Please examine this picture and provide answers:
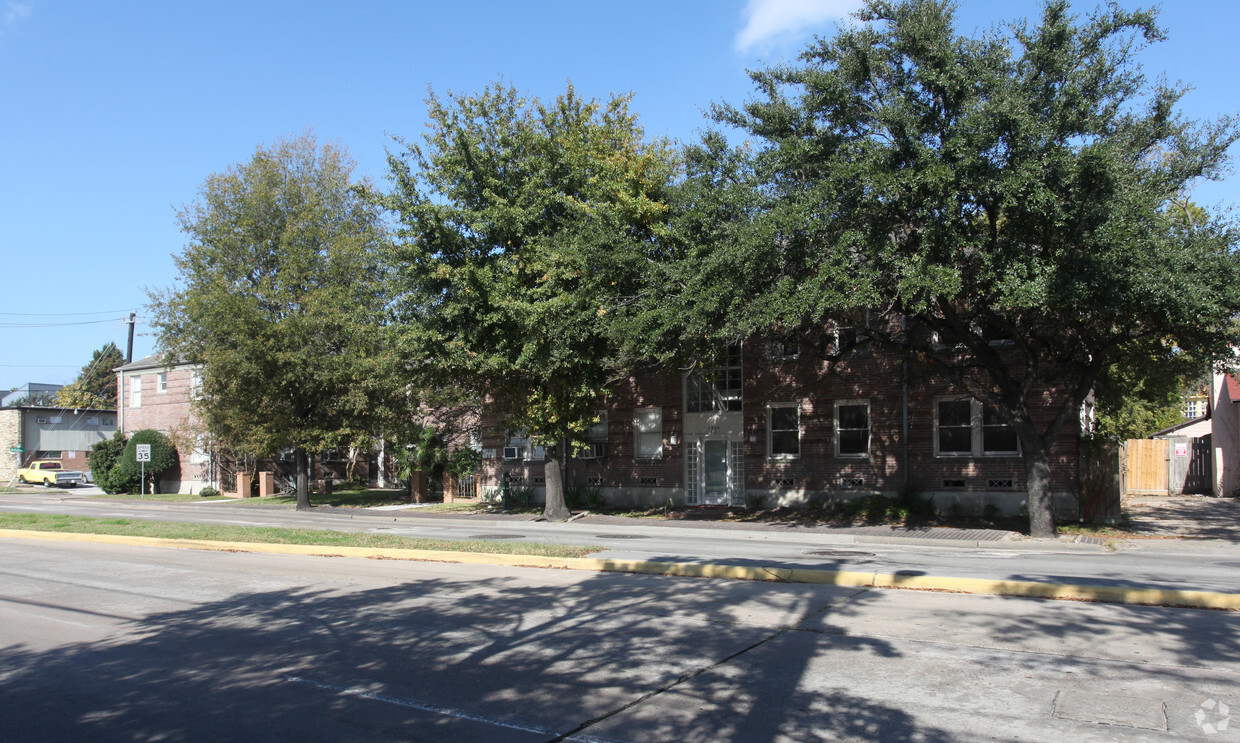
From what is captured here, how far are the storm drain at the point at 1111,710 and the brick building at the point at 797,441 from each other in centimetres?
1534

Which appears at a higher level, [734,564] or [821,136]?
[821,136]

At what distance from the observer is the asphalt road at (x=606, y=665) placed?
5.43 metres

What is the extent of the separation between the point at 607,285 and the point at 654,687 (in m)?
13.5

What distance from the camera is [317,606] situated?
9766 mm

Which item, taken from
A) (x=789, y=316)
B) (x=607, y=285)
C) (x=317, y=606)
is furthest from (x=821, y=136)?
(x=317, y=606)

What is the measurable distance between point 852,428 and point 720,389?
454 cm

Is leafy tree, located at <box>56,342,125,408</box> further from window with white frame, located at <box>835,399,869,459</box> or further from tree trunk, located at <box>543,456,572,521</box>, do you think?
window with white frame, located at <box>835,399,869,459</box>

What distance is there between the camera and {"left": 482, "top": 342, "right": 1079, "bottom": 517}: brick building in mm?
22766

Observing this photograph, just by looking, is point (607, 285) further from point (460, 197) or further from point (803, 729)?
point (803, 729)

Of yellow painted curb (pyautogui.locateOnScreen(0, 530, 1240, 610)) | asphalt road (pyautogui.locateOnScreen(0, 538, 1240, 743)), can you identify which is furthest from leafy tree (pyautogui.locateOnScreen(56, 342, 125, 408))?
asphalt road (pyautogui.locateOnScreen(0, 538, 1240, 743))

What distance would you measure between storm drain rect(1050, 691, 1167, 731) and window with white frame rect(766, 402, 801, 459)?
64.5 feet

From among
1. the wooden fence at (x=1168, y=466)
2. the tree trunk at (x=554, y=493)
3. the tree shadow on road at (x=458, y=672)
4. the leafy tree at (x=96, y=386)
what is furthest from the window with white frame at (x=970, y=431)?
the leafy tree at (x=96, y=386)

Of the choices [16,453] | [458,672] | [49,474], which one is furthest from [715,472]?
[16,453]

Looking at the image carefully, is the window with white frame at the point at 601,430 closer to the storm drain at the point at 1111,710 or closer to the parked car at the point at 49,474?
→ the storm drain at the point at 1111,710
